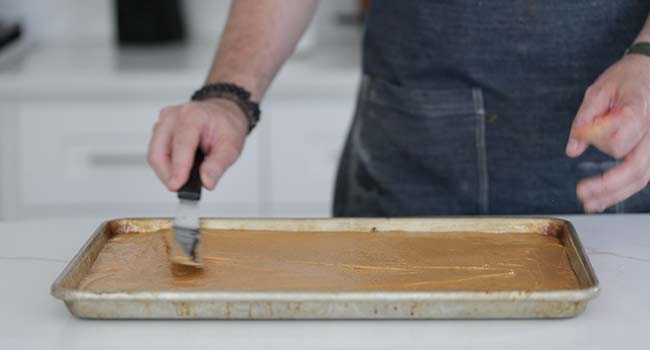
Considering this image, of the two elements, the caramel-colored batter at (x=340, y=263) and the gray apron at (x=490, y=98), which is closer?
the caramel-colored batter at (x=340, y=263)

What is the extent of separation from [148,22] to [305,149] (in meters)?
0.57

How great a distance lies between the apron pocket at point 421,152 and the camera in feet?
Answer: 4.03

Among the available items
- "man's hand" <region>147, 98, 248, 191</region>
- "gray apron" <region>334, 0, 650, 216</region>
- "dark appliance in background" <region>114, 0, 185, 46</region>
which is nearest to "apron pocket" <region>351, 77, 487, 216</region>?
"gray apron" <region>334, 0, 650, 216</region>

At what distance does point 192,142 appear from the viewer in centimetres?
97

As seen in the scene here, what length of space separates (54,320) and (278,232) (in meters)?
0.24

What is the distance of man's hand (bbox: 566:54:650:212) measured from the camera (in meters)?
0.79

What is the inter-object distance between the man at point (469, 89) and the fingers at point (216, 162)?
0.05 metres

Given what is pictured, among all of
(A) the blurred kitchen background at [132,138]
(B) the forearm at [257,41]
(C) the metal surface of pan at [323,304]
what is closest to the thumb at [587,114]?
(C) the metal surface of pan at [323,304]

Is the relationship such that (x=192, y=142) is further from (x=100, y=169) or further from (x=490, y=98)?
(x=100, y=169)

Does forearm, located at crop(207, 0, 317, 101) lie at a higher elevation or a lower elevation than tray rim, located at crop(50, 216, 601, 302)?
higher

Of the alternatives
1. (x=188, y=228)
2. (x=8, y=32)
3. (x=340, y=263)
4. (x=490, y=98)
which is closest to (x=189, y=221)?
(x=188, y=228)

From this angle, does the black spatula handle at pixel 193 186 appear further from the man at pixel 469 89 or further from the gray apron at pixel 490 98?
the gray apron at pixel 490 98

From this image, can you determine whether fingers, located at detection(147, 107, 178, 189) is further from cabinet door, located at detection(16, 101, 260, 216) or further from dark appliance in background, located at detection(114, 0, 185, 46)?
dark appliance in background, located at detection(114, 0, 185, 46)

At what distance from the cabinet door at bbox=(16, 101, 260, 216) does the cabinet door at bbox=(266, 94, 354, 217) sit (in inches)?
1.9
